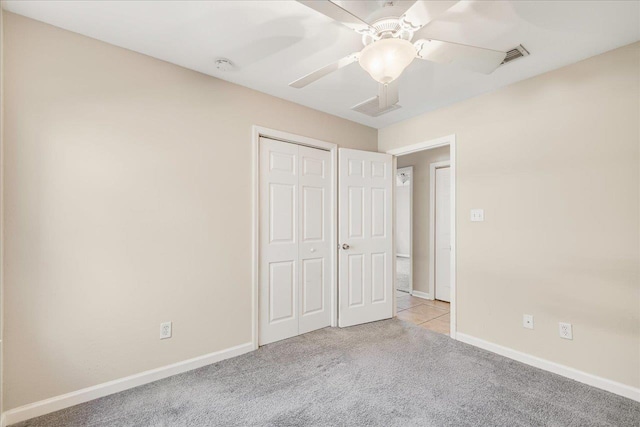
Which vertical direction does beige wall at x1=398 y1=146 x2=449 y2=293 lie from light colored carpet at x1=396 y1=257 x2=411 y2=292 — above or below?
above

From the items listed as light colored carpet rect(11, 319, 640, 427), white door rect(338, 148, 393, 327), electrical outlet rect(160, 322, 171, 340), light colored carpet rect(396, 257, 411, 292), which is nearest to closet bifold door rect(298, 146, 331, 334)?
white door rect(338, 148, 393, 327)

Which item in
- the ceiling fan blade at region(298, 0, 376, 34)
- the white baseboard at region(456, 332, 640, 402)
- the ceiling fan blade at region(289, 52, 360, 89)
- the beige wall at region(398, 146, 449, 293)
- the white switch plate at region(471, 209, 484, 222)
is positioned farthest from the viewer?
the beige wall at region(398, 146, 449, 293)

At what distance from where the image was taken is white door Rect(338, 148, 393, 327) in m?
3.34

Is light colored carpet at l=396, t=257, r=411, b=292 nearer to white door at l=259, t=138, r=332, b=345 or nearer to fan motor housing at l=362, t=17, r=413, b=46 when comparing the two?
white door at l=259, t=138, r=332, b=345

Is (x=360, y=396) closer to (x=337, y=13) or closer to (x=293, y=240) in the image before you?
(x=293, y=240)

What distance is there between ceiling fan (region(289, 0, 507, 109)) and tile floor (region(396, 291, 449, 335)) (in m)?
2.74

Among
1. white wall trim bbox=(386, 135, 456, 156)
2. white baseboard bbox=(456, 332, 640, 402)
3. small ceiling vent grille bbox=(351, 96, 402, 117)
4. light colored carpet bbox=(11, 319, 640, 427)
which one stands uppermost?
small ceiling vent grille bbox=(351, 96, 402, 117)

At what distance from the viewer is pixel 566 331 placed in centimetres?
227

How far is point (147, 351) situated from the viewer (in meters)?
2.18

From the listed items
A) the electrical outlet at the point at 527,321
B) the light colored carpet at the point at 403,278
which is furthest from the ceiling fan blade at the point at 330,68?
the light colored carpet at the point at 403,278

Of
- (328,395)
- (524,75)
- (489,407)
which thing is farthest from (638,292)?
(328,395)

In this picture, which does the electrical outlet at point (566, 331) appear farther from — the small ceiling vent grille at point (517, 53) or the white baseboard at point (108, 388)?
the white baseboard at point (108, 388)

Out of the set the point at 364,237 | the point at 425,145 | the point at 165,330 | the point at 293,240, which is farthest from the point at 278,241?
the point at 425,145

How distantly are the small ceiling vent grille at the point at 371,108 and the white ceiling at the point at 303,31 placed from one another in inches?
16.7
